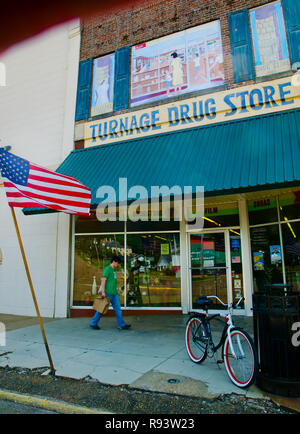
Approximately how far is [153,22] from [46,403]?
10.8 meters

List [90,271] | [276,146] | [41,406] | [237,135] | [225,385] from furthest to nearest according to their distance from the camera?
[90,271] → [237,135] → [276,146] → [225,385] → [41,406]

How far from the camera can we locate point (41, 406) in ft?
12.6

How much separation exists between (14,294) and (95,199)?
5045mm

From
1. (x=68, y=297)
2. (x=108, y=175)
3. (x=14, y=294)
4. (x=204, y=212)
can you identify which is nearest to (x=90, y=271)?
(x=68, y=297)

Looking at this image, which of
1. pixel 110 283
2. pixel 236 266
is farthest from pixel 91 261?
pixel 236 266

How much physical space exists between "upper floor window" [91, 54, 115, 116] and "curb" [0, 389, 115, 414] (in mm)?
8469

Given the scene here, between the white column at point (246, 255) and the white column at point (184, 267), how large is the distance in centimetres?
163

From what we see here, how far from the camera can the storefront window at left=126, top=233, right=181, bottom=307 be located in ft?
30.7

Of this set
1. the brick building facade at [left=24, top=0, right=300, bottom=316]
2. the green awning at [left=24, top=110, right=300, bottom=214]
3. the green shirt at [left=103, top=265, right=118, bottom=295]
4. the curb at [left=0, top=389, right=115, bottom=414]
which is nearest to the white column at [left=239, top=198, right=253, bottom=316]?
the brick building facade at [left=24, top=0, right=300, bottom=316]

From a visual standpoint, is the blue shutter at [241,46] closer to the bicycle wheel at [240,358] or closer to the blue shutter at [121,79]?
the blue shutter at [121,79]

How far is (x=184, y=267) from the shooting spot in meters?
9.26

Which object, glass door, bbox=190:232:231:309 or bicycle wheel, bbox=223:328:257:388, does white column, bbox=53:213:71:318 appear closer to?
glass door, bbox=190:232:231:309

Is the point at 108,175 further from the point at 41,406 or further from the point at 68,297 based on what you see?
the point at 41,406

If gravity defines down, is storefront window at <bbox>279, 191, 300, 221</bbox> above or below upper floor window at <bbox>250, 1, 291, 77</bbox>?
below
